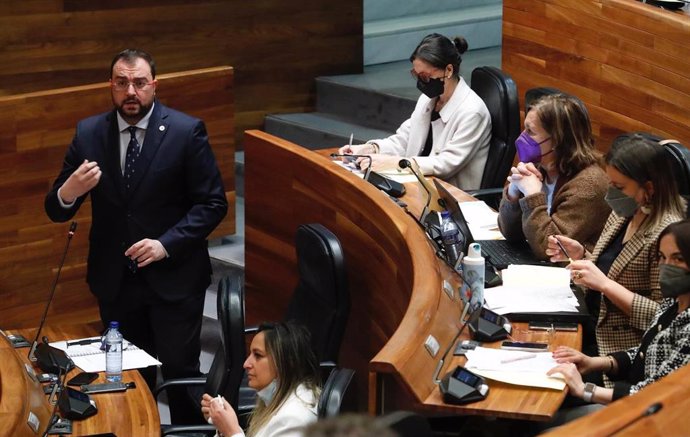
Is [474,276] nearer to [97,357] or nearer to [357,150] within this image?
[97,357]

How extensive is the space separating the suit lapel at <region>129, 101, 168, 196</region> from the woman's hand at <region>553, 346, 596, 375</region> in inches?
62.9

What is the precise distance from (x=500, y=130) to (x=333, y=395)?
6.33ft

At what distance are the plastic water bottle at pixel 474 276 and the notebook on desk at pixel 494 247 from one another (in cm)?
28

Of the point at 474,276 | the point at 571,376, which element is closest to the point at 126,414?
the point at 474,276

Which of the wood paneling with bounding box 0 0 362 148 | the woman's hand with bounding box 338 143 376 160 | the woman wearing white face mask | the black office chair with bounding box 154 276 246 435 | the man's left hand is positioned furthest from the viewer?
the wood paneling with bounding box 0 0 362 148

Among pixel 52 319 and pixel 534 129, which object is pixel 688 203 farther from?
pixel 52 319

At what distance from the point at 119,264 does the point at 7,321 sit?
48.7 inches

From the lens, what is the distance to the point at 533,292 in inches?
130

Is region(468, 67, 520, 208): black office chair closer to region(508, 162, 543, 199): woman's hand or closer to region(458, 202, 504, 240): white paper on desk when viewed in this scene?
region(458, 202, 504, 240): white paper on desk

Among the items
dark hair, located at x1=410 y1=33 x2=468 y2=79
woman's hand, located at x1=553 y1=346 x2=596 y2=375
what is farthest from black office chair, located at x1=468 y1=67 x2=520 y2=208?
woman's hand, located at x1=553 y1=346 x2=596 y2=375

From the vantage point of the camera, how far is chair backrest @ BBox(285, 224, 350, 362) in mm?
3523

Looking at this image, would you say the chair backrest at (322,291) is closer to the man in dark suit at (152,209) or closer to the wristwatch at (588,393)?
the man in dark suit at (152,209)

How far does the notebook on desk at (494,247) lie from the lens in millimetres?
3551

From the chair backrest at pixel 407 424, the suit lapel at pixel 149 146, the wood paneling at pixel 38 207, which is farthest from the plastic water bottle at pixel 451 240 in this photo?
the wood paneling at pixel 38 207
